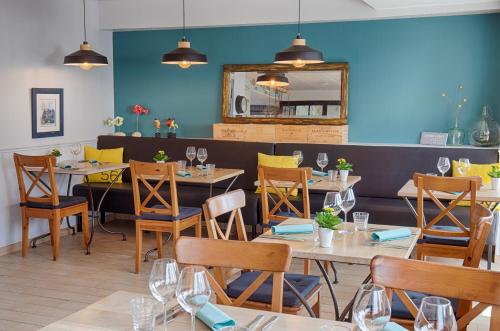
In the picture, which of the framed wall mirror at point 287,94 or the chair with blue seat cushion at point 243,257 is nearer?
the chair with blue seat cushion at point 243,257

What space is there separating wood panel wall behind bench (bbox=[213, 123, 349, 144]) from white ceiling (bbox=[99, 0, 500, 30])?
133cm

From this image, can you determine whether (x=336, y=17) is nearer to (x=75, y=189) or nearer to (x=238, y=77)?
(x=238, y=77)

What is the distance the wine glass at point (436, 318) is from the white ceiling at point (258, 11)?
5496 mm

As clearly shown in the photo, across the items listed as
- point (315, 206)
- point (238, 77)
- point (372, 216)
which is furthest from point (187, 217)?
point (238, 77)

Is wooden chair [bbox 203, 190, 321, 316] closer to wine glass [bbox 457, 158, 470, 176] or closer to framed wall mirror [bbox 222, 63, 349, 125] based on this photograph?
wine glass [bbox 457, 158, 470, 176]

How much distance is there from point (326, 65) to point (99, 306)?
5.89m

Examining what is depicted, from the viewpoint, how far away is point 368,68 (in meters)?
7.39

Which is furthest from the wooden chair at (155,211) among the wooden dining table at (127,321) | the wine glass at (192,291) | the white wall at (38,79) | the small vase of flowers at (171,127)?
the wine glass at (192,291)

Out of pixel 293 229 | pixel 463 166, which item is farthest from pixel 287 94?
pixel 293 229

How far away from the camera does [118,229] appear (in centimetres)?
746

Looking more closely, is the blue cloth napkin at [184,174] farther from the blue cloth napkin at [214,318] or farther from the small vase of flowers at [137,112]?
the blue cloth napkin at [214,318]

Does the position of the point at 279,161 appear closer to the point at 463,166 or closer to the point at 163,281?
the point at 463,166

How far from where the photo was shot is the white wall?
6.39 meters

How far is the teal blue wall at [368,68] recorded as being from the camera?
6.96m
